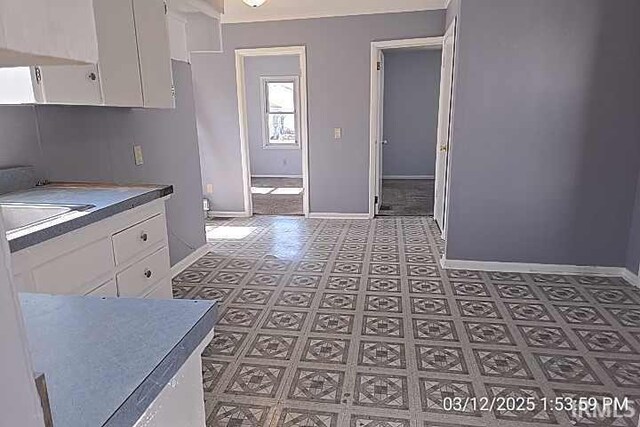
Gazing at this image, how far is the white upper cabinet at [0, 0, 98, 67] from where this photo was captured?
39 centimetres

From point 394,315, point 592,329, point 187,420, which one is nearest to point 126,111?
point 394,315

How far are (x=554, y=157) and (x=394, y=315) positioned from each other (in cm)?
171

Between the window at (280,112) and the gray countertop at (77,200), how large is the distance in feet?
21.1

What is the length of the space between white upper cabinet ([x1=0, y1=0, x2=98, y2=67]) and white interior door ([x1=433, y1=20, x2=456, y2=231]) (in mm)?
3710

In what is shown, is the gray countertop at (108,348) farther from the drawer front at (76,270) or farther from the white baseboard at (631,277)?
the white baseboard at (631,277)

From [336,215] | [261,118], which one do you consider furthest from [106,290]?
[261,118]

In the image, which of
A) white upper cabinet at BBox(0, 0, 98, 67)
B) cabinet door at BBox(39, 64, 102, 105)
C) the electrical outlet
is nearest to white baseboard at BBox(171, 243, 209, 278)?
the electrical outlet

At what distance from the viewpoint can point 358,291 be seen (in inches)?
121

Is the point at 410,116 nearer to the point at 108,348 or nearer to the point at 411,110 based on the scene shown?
the point at 411,110

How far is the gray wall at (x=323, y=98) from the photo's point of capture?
4.72m

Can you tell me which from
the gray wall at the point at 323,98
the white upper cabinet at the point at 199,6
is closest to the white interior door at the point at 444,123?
the gray wall at the point at 323,98

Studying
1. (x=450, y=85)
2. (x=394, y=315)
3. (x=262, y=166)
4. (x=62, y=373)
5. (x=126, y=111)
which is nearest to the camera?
(x=62, y=373)

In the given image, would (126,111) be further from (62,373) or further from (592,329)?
(592,329)

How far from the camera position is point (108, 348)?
2.31 feet
